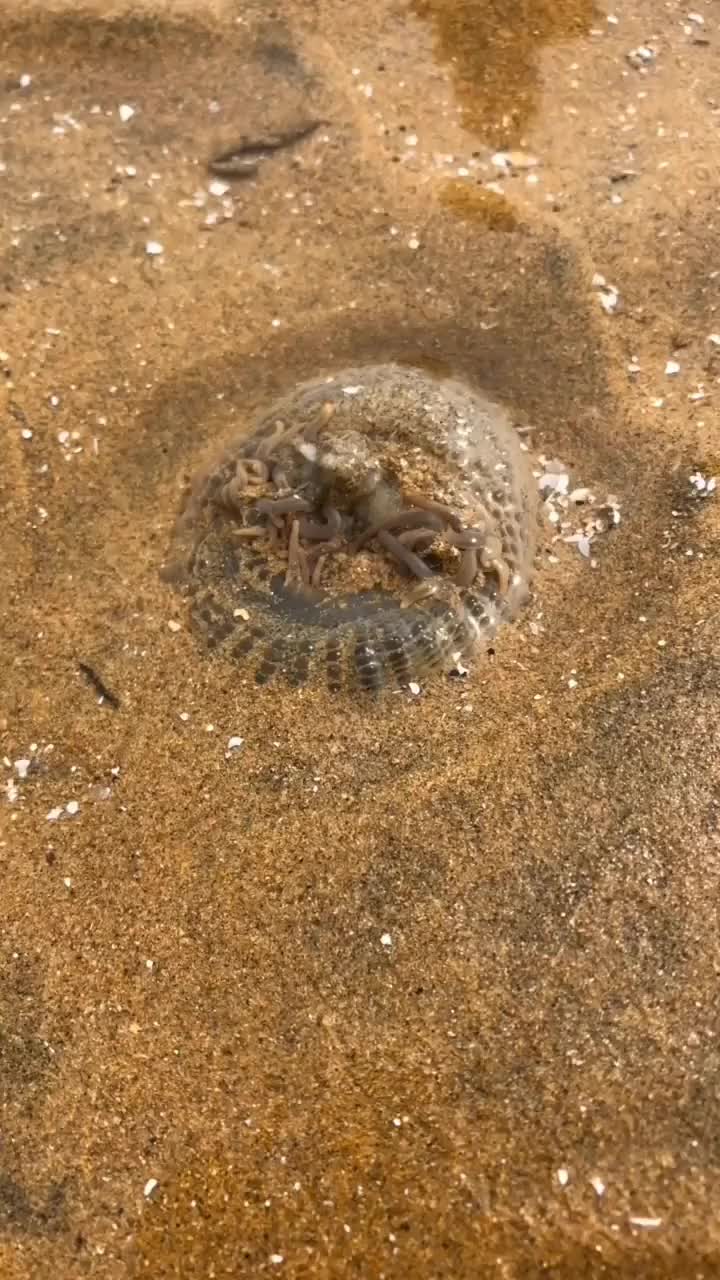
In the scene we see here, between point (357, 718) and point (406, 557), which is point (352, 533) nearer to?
point (406, 557)

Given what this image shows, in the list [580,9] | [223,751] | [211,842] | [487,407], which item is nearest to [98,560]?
[223,751]

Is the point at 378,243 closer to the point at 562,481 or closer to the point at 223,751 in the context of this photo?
the point at 562,481

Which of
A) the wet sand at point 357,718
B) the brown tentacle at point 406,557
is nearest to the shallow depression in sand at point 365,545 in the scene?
the brown tentacle at point 406,557

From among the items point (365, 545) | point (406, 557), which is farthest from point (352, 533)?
point (406, 557)

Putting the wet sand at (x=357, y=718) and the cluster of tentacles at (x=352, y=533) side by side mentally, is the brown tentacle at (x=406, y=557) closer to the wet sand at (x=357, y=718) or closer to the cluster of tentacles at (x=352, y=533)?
the cluster of tentacles at (x=352, y=533)

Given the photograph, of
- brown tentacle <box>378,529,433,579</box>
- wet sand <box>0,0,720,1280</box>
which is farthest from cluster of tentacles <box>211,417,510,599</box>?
wet sand <box>0,0,720,1280</box>
